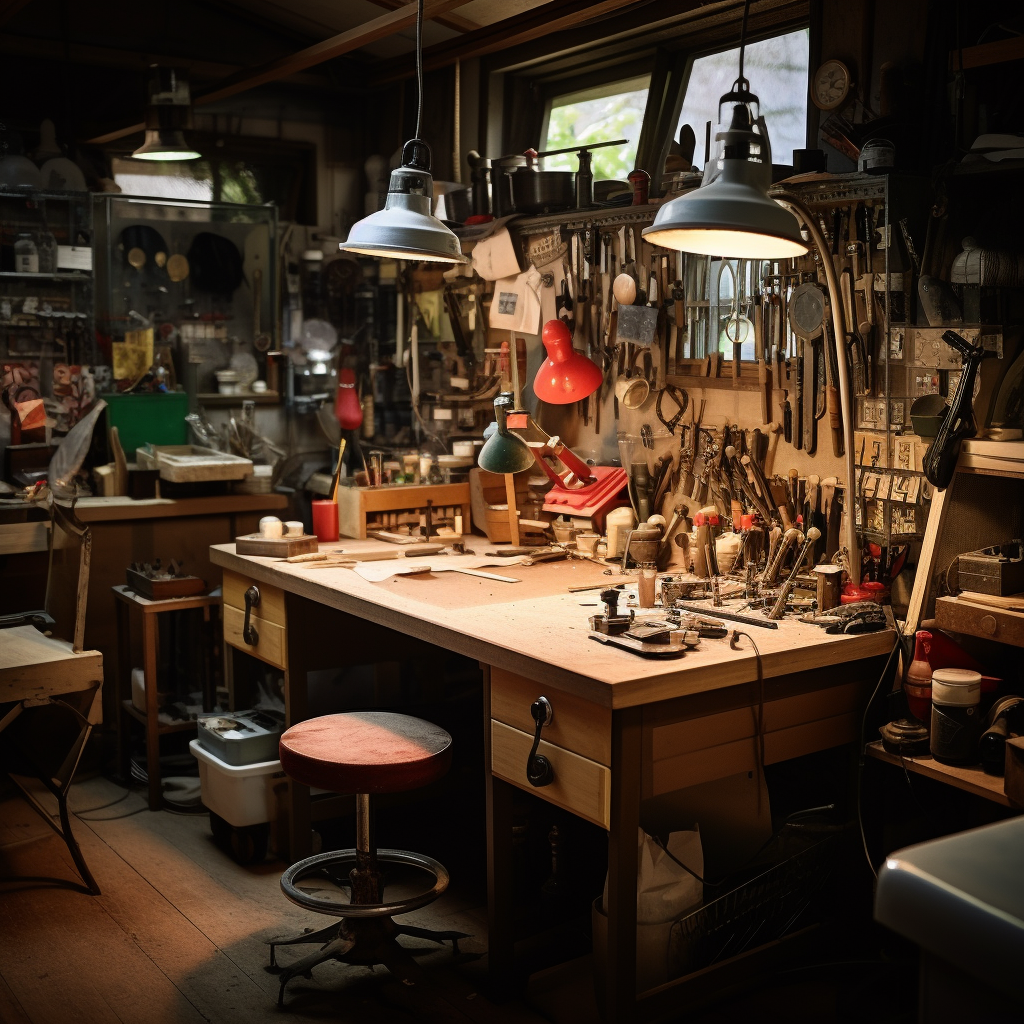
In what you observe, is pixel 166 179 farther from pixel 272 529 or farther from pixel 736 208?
pixel 736 208

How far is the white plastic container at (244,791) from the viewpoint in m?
3.57

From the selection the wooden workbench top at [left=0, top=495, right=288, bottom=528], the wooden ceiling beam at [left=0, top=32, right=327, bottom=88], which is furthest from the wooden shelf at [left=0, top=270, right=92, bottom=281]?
the wooden workbench top at [left=0, top=495, right=288, bottom=528]

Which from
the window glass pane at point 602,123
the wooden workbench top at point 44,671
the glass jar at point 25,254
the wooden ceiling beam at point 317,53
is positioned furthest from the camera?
the glass jar at point 25,254

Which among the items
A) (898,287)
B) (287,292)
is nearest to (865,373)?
(898,287)

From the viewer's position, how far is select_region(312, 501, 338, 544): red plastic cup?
412 cm

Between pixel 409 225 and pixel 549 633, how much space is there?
1.16m

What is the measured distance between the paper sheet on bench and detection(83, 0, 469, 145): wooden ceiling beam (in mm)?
1838

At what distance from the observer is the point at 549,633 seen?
2.81 m

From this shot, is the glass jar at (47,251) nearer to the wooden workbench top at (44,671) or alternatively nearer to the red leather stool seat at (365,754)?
the wooden workbench top at (44,671)

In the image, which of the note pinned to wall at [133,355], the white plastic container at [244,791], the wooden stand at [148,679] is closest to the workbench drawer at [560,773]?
the white plastic container at [244,791]

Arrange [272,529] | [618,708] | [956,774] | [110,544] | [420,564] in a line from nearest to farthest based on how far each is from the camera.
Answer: [618,708], [956,774], [420,564], [272,529], [110,544]

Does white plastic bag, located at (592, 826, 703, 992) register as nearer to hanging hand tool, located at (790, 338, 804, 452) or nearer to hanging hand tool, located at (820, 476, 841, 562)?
hanging hand tool, located at (820, 476, 841, 562)

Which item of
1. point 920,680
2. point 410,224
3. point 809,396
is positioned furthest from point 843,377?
point 410,224

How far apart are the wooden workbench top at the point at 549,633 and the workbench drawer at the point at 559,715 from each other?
0.05 meters
